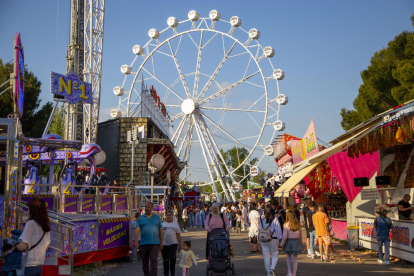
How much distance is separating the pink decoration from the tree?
8909 millimetres

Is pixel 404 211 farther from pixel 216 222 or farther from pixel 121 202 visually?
pixel 121 202

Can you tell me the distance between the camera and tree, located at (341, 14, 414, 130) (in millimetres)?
23453

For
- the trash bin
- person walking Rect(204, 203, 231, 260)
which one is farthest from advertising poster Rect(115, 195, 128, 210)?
the trash bin

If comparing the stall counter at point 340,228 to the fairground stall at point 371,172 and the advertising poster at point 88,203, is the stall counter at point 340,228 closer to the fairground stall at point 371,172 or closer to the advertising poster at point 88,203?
the fairground stall at point 371,172

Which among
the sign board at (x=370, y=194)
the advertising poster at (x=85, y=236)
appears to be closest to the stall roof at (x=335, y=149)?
the sign board at (x=370, y=194)

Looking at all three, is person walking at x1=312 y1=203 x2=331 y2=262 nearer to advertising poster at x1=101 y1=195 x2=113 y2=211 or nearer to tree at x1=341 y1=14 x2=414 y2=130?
advertising poster at x1=101 y1=195 x2=113 y2=211

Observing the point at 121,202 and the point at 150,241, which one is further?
the point at 121,202

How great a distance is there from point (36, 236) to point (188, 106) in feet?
102

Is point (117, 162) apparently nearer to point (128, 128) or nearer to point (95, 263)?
point (128, 128)

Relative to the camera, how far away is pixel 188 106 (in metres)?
36.1

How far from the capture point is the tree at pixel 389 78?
23453 mm

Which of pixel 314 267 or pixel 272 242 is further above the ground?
pixel 272 242

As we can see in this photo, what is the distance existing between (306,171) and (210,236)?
5707mm

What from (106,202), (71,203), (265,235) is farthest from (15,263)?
(106,202)
